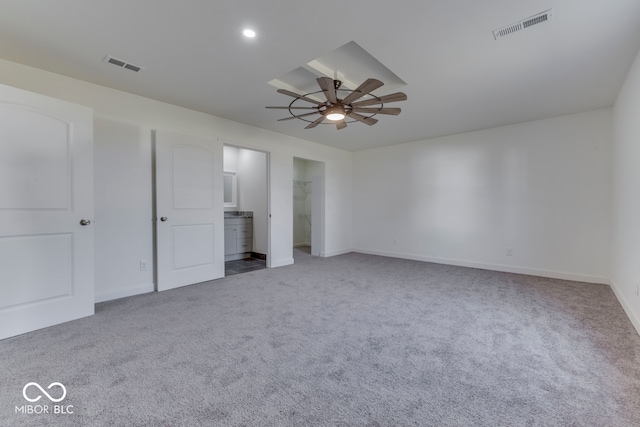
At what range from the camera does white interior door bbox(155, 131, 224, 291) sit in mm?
3475

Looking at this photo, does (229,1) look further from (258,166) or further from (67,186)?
(258,166)

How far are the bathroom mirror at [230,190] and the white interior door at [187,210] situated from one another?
208 cm

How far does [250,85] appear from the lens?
303cm

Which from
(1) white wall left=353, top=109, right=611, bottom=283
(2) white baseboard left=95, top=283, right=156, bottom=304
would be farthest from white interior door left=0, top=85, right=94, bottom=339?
(1) white wall left=353, top=109, right=611, bottom=283

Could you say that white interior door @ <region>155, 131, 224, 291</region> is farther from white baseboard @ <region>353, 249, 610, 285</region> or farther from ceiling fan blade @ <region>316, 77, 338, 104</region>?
white baseboard @ <region>353, 249, 610, 285</region>

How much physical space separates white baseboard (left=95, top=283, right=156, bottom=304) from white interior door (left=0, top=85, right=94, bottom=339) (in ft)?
1.43

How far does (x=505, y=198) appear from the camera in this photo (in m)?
4.51

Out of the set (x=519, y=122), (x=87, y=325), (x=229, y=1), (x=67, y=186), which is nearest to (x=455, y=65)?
(x=229, y=1)

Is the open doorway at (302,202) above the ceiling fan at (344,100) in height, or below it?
below

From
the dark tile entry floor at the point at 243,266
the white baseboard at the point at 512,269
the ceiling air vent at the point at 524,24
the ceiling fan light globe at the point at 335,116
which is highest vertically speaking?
the ceiling air vent at the point at 524,24

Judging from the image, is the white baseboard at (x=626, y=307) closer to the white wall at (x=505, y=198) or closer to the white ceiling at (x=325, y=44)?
the white wall at (x=505, y=198)

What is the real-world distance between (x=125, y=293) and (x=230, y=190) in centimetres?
332

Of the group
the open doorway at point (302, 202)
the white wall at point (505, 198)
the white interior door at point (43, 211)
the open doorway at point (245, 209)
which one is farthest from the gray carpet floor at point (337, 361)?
the open doorway at point (302, 202)

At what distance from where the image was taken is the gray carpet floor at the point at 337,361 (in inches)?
56.2
